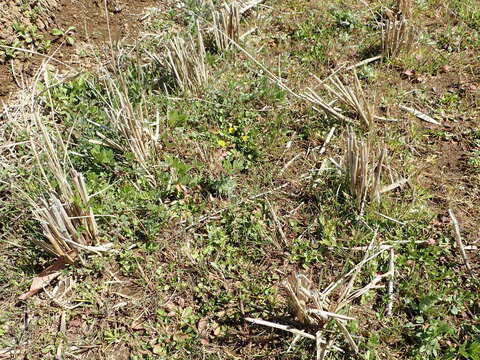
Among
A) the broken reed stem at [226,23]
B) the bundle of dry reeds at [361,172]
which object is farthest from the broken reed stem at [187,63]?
the bundle of dry reeds at [361,172]

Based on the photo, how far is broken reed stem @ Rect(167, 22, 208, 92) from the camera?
137 inches

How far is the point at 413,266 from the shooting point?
8.74 ft

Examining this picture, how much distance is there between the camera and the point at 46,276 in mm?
2703

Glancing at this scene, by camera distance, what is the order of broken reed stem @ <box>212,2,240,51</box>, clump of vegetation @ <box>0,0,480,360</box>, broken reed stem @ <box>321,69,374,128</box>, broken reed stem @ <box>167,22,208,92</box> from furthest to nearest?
broken reed stem @ <box>212,2,240,51</box> → broken reed stem @ <box>167,22,208,92</box> → broken reed stem @ <box>321,69,374,128</box> → clump of vegetation @ <box>0,0,480,360</box>

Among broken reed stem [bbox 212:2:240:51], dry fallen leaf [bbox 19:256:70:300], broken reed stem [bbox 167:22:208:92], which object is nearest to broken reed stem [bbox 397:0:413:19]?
broken reed stem [bbox 212:2:240:51]

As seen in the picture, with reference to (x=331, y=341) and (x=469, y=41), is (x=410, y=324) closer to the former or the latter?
(x=331, y=341)

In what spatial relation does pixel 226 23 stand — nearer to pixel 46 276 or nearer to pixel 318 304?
pixel 46 276

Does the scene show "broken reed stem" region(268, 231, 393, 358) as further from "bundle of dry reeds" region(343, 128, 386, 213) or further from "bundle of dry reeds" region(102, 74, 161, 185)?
"bundle of dry reeds" region(102, 74, 161, 185)

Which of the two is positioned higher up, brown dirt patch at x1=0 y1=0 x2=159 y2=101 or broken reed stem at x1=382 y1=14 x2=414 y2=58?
brown dirt patch at x1=0 y1=0 x2=159 y2=101

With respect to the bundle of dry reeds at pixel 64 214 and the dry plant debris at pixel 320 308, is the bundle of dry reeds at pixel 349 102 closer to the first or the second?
the dry plant debris at pixel 320 308

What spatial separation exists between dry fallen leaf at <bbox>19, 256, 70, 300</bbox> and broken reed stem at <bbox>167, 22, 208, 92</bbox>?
164 centimetres

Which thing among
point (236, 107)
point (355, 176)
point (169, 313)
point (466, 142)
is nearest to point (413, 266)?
point (355, 176)

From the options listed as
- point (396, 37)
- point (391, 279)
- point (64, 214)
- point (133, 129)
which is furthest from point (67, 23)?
point (391, 279)

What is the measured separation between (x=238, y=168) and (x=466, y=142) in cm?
175
